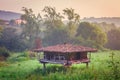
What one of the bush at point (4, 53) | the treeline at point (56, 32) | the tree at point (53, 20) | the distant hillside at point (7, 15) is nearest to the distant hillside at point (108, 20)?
the treeline at point (56, 32)

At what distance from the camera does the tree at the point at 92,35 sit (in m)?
17.3

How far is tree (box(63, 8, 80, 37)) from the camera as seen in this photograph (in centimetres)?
1747

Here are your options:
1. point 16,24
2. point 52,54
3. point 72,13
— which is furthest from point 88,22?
point 52,54

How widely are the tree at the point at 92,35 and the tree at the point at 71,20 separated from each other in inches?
18.9

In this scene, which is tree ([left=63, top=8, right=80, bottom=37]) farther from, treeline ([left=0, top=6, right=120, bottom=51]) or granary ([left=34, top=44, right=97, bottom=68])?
granary ([left=34, top=44, right=97, bottom=68])

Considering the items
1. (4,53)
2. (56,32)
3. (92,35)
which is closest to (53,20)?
(56,32)

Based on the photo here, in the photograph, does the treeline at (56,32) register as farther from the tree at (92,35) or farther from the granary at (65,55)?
the granary at (65,55)

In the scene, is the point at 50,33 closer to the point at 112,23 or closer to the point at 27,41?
the point at 27,41

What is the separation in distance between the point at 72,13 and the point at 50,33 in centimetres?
267

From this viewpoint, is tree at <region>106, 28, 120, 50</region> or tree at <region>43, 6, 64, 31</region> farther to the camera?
tree at <region>43, 6, 64, 31</region>

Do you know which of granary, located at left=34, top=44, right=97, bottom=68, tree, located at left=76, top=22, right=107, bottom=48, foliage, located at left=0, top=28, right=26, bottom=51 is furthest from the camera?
foliage, located at left=0, top=28, right=26, bottom=51

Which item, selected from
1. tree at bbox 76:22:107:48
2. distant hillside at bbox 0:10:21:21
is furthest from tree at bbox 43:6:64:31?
distant hillside at bbox 0:10:21:21

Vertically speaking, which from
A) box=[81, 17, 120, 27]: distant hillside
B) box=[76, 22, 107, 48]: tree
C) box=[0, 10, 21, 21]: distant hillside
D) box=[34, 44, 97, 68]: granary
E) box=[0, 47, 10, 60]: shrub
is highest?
box=[0, 10, 21, 21]: distant hillside

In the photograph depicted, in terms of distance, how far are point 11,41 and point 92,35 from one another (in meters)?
4.81
